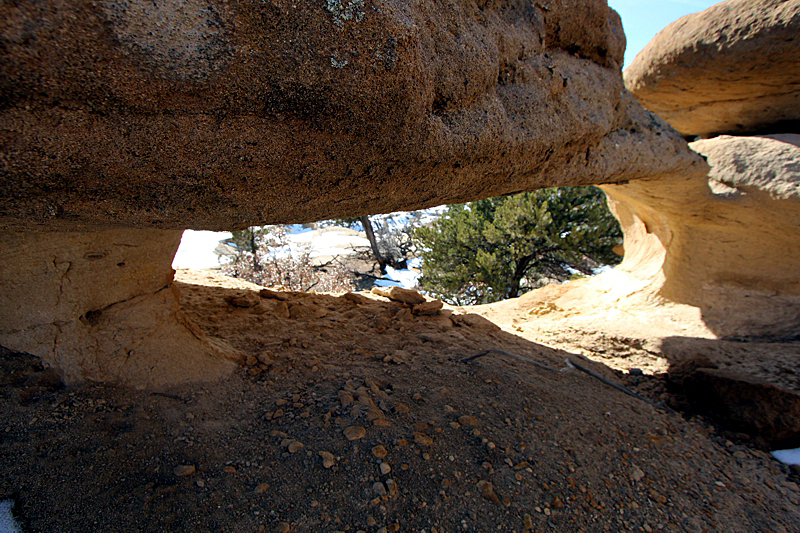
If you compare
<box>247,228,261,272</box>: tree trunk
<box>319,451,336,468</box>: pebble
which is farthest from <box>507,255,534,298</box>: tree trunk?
<box>319,451,336,468</box>: pebble

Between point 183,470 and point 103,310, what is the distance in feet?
2.61

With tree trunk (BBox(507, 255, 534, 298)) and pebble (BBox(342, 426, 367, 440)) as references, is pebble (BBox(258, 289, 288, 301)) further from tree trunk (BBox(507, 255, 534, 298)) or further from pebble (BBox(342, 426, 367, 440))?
tree trunk (BBox(507, 255, 534, 298))

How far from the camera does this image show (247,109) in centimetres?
113

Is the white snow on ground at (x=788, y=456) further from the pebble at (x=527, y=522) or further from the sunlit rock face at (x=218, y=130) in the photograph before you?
the sunlit rock face at (x=218, y=130)

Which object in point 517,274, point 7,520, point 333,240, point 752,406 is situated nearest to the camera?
point 7,520

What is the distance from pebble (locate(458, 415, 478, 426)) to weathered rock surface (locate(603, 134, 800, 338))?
87.7 inches

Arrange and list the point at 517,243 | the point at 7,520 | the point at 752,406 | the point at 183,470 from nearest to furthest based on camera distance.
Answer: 1. the point at 7,520
2. the point at 183,470
3. the point at 752,406
4. the point at 517,243

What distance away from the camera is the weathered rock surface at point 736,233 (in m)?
2.90

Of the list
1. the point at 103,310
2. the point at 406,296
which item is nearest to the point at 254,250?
the point at 406,296

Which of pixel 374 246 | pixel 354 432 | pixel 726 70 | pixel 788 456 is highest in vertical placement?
pixel 726 70

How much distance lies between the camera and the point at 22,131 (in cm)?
97

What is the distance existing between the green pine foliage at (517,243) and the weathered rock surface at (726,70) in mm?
4354

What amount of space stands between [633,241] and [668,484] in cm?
335

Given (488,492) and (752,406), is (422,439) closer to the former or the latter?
(488,492)
